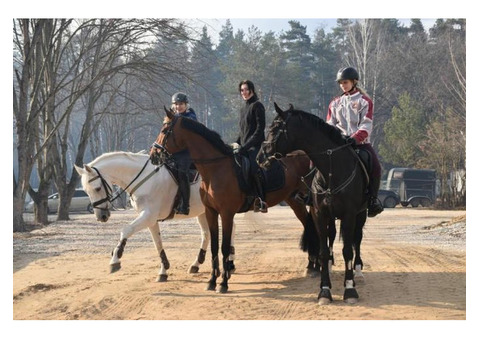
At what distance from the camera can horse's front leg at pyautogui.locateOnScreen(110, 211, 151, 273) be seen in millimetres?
10023

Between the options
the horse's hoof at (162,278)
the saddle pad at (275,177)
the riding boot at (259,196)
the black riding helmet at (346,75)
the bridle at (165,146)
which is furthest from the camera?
the horse's hoof at (162,278)

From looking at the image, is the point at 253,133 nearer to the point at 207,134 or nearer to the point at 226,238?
the point at 207,134

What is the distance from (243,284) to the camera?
10773mm

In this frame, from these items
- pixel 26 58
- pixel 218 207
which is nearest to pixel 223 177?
pixel 218 207

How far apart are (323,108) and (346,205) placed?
136 feet

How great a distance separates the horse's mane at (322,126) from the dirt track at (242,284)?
2.16m

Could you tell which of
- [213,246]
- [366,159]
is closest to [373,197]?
[366,159]

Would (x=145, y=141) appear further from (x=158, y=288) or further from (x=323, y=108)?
(x=158, y=288)

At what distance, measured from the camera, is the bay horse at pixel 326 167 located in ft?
29.0

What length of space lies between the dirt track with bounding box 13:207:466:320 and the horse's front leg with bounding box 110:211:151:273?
1.33 feet

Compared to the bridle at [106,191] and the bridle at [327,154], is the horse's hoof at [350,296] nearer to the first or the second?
the bridle at [327,154]

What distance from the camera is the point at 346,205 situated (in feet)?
29.9

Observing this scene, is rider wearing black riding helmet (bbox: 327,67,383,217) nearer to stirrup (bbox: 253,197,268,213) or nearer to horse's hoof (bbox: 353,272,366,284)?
horse's hoof (bbox: 353,272,366,284)

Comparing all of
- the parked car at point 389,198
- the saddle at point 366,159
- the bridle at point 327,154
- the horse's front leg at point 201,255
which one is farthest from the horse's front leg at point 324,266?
the parked car at point 389,198
